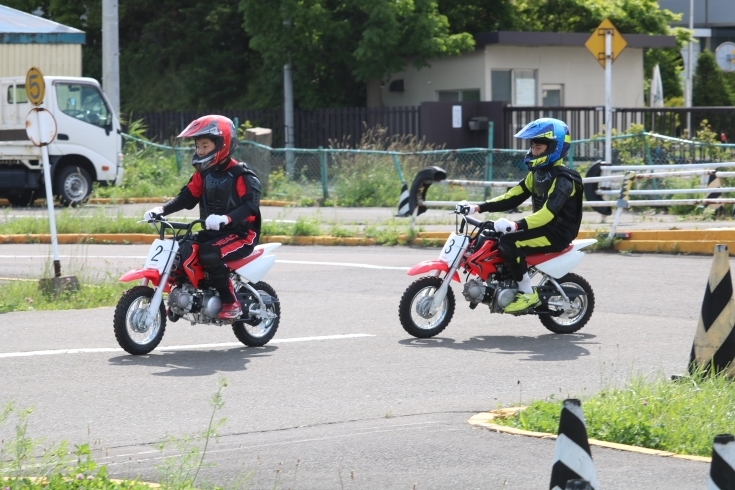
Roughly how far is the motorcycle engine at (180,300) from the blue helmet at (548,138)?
2964 millimetres

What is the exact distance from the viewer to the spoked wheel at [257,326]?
9930 mm

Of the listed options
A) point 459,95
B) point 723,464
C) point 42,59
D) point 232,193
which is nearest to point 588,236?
point 232,193

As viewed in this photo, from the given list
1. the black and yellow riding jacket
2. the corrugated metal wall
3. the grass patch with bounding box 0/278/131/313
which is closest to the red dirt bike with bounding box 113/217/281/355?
the black and yellow riding jacket

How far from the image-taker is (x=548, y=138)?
33.8ft

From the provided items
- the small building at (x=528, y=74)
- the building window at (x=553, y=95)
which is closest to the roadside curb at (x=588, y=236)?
the small building at (x=528, y=74)

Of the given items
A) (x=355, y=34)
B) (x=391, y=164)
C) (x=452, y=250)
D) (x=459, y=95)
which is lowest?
(x=452, y=250)

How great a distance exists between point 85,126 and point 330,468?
794 inches

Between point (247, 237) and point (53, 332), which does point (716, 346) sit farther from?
point (53, 332)

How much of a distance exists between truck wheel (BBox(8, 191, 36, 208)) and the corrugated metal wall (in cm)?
435

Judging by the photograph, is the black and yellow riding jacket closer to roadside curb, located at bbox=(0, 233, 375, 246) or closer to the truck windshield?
roadside curb, located at bbox=(0, 233, 375, 246)

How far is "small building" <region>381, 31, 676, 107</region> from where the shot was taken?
3488cm

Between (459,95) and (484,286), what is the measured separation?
26061mm

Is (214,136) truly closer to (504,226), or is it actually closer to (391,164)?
→ (504,226)

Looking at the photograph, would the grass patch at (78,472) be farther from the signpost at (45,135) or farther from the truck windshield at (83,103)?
the truck windshield at (83,103)
